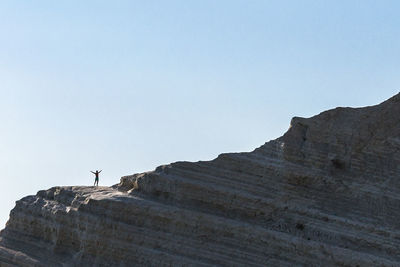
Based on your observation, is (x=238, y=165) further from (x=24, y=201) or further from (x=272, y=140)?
(x=24, y=201)

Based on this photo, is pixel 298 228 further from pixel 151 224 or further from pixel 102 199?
pixel 102 199

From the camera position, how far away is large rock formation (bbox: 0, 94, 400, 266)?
832 inches

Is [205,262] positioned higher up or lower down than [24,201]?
lower down

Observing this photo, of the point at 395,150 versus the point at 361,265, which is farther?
the point at 395,150

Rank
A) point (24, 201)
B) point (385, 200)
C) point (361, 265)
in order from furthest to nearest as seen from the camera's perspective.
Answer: point (24, 201) < point (385, 200) < point (361, 265)

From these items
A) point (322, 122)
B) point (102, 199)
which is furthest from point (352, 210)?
point (102, 199)

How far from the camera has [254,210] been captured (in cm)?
2184

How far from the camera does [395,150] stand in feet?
75.3

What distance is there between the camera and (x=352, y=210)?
2197cm

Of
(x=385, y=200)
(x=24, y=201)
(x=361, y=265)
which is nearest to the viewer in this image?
(x=361, y=265)

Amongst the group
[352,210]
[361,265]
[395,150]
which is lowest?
[361,265]

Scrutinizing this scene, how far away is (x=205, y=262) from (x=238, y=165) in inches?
117

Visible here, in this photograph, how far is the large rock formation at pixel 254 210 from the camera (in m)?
21.1

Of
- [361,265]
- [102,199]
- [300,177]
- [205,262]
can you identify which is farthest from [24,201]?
[361,265]
